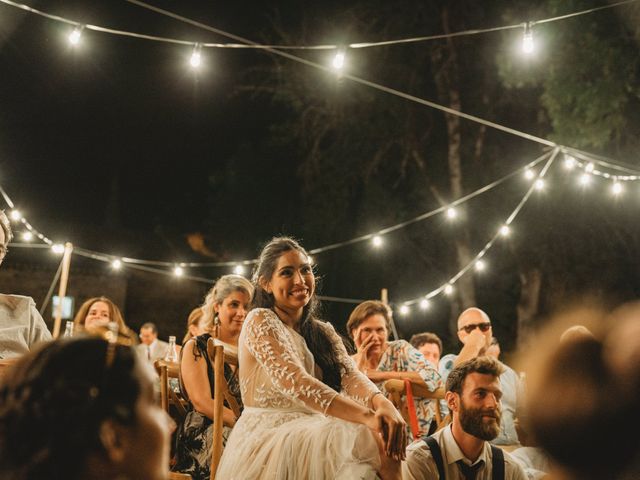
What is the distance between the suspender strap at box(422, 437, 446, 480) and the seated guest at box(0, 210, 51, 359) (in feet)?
5.80

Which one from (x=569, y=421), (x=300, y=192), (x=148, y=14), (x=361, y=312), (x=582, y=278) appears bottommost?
(x=569, y=421)

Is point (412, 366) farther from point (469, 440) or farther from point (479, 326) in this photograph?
point (469, 440)

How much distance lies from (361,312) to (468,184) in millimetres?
10178

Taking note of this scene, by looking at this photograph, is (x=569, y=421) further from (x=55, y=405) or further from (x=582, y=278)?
(x=582, y=278)

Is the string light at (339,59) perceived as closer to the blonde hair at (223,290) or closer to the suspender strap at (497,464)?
the blonde hair at (223,290)

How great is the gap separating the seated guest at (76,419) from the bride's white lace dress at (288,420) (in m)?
1.21

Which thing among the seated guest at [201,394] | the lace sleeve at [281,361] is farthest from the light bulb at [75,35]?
the lace sleeve at [281,361]

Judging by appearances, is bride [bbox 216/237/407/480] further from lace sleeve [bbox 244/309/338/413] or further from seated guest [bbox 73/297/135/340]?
seated guest [bbox 73/297/135/340]

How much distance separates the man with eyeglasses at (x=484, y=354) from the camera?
448 centimetres

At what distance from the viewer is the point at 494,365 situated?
9.64 feet

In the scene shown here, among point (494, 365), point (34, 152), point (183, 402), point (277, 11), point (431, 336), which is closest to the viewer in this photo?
point (494, 365)

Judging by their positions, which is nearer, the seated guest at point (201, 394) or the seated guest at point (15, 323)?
the seated guest at point (15, 323)

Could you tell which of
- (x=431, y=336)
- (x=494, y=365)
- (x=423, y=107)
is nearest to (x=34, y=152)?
(x=423, y=107)

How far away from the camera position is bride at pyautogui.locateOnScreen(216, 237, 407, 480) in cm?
213
